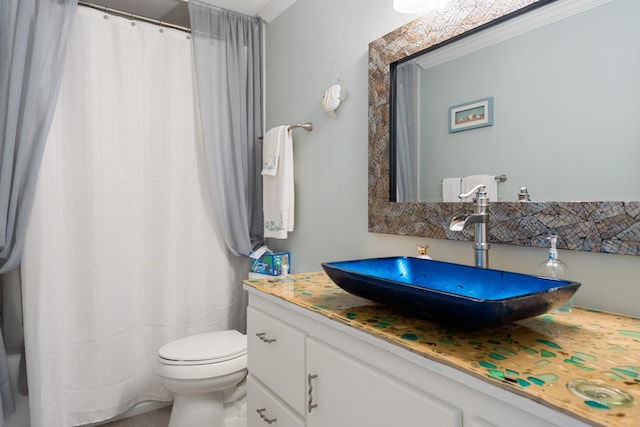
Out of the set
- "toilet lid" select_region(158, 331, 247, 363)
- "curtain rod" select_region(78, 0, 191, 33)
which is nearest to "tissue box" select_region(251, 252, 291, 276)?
"toilet lid" select_region(158, 331, 247, 363)

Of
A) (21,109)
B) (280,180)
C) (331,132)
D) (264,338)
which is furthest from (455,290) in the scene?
(21,109)

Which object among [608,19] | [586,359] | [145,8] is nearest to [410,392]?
[586,359]

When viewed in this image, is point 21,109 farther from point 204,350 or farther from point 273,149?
point 204,350

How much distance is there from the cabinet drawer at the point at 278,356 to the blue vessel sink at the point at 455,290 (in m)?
0.24

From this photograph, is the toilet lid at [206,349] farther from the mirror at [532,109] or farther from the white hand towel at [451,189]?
the white hand towel at [451,189]

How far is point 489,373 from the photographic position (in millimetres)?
609

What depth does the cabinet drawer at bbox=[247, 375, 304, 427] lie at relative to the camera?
113cm

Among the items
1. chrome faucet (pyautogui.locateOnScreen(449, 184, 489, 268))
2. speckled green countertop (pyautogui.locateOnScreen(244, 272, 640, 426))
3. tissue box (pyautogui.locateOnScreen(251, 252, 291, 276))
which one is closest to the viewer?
speckled green countertop (pyautogui.locateOnScreen(244, 272, 640, 426))

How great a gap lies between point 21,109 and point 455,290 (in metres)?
2.00

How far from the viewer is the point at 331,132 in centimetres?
189

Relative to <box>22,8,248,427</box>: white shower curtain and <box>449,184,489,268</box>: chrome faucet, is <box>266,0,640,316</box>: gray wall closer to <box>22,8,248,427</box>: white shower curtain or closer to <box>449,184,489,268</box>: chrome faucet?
<box>449,184,489,268</box>: chrome faucet

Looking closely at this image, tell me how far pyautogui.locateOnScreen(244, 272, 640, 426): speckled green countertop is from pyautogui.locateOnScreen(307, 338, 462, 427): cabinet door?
88 millimetres

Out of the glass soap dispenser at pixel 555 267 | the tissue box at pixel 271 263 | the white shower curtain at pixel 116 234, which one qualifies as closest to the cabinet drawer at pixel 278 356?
the glass soap dispenser at pixel 555 267

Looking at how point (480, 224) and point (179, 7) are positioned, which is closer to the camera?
point (480, 224)
